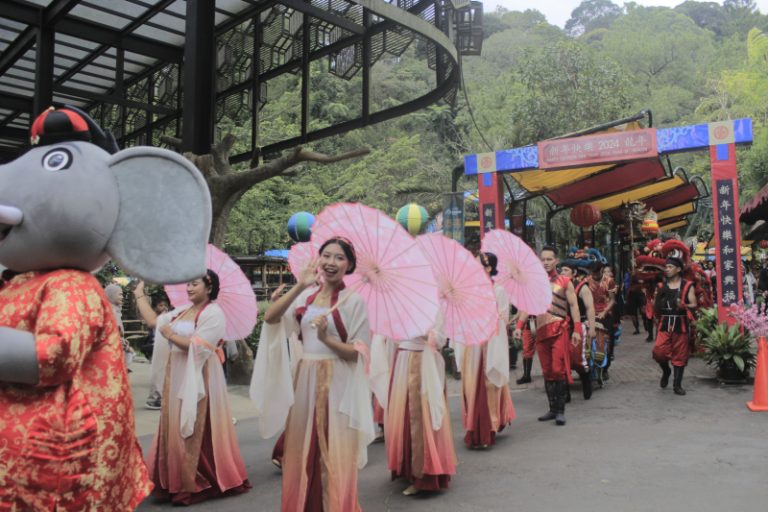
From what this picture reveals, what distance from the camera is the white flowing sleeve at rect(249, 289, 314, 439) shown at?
370 cm

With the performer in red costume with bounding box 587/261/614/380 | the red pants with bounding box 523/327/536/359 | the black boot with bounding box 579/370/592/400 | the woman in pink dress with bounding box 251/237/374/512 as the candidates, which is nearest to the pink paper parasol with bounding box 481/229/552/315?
the black boot with bounding box 579/370/592/400

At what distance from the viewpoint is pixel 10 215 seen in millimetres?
2104

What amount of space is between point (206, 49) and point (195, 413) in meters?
3.81

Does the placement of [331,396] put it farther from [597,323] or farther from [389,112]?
[389,112]

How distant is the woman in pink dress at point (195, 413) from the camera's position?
14.2ft

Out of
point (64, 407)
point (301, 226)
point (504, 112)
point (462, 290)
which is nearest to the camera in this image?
point (64, 407)

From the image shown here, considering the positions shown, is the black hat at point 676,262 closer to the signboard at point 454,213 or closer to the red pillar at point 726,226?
the red pillar at point 726,226

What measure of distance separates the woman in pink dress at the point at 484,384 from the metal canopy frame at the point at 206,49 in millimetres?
3374

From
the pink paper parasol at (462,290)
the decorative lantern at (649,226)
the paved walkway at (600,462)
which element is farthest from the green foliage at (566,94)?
the pink paper parasol at (462,290)

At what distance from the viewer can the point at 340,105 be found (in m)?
30.9

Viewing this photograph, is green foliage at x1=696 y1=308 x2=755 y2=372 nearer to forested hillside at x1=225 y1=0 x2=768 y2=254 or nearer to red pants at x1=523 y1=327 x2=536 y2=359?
red pants at x1=523 y1=327 x2=536 y2=359

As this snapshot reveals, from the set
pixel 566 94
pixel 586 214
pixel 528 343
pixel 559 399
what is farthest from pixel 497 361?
pixel 566 94

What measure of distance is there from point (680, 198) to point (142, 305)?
17.0 metres

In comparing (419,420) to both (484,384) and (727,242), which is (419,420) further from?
(727,242)
